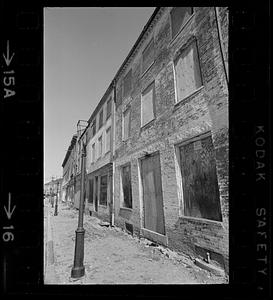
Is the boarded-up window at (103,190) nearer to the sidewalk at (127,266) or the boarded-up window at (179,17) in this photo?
the sidewalk at (127,266)

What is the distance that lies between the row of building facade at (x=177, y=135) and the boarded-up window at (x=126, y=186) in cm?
4

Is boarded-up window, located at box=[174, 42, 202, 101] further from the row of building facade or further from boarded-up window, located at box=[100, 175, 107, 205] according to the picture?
boarded-up window, located at box=[100, 175, 107, 205]

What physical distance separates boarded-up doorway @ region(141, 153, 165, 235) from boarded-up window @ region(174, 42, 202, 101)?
227cm

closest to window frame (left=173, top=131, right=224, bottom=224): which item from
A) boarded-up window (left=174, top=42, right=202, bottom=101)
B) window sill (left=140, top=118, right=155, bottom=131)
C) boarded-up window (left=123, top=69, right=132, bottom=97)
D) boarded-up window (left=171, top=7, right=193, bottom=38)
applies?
boarded-up window (left=174, top=42, right=202, bottom=101)

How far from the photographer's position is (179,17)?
616 cm

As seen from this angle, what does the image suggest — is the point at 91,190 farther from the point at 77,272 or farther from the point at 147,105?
the point at 77,272

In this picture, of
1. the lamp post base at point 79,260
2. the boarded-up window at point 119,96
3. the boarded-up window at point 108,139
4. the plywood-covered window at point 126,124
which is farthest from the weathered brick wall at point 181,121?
the boarded-up window at point 108,139

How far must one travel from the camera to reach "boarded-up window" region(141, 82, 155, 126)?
759 centimetres

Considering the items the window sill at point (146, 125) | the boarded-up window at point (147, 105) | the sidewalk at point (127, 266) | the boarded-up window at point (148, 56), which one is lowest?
the sidewalk at point (127, 266)

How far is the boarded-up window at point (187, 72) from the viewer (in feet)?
17.7
